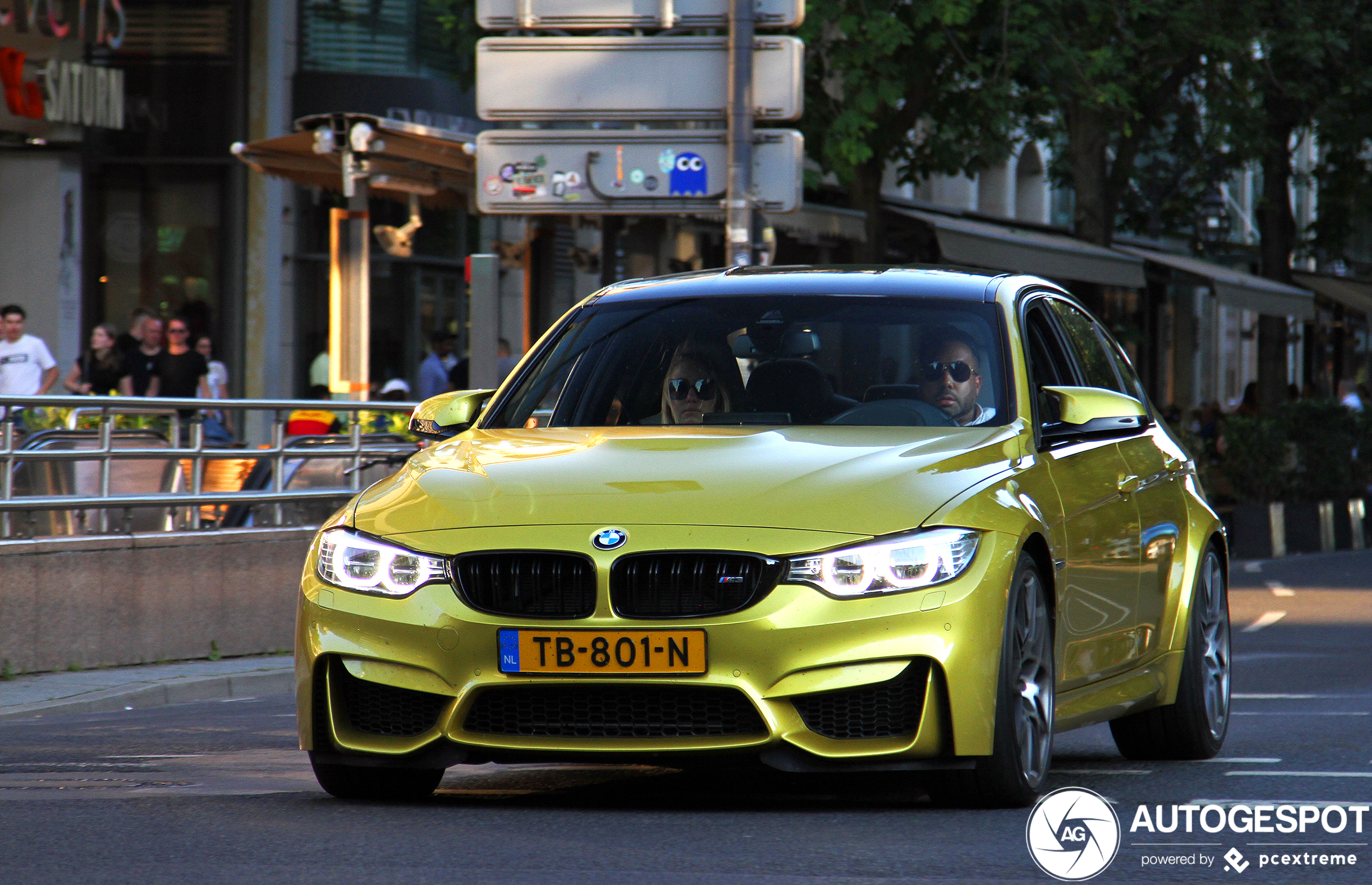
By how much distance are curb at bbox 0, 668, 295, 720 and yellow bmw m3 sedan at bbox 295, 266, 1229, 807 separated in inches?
147

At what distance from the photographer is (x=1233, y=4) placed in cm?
2612

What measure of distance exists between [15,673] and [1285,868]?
7.22 m

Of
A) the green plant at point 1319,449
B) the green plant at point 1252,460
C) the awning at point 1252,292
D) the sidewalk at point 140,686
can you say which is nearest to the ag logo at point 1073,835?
the sidewalk at point 140,686

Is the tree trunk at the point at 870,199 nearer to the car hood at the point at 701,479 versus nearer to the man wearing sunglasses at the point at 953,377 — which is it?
the man wearing sunglasses at the point at 953,377

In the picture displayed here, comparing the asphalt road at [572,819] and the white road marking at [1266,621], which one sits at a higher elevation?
the asphalt road at [572,819]

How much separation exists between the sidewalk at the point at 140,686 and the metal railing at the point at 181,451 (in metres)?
0.76

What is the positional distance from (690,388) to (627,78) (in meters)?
8.39

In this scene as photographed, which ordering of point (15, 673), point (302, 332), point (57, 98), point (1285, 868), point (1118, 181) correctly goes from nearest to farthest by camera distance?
1. point (1285, 868)
2. point (15, 673)
3. point (57, 98)
4. point (302, 332)
5. point (1118, 181)

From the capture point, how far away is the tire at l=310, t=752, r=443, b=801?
6477 millimetres

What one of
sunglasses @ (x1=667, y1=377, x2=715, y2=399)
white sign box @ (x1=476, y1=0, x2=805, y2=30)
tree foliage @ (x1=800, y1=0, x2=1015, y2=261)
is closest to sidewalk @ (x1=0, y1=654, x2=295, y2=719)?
sunglasses @ (x1=667, y1=377, x2=715, y2=399)

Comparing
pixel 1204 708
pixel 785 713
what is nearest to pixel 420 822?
pixel 785 713

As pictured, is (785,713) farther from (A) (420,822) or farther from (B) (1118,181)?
(B) (1118,181)

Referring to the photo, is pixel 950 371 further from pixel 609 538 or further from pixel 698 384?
pixel 609 538

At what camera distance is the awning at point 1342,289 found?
42875mm
